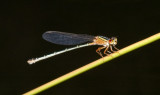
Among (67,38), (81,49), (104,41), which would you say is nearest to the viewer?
(104,41)

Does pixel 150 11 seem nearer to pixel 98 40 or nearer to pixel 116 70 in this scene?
pixel 116 70

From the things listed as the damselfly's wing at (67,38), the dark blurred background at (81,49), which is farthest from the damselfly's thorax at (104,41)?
the dark blurred background at (81,49)

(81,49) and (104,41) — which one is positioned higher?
(81,49)

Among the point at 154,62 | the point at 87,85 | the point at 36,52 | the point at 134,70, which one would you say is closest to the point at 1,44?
A: the point at 36,52

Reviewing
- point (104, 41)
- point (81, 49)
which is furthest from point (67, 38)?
point (81, 49)

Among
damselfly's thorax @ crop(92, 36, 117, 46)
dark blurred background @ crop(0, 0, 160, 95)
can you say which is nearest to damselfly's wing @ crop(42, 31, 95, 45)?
damselfly's thorax @ crop(92, 36, 117, 46)

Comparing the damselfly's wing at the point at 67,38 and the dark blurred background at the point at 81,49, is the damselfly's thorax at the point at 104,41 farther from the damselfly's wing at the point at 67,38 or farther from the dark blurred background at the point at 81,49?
the dark blurred background at the point at 81,49

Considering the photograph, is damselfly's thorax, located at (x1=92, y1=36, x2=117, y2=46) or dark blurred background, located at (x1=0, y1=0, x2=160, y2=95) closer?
damselfly's thorax, located at (x1=92, y1=36, x2=117, y2=46)

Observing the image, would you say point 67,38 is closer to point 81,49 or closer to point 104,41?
point 104,41

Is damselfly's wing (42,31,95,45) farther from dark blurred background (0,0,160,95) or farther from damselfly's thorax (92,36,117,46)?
dark blurred background (0,0,160,95)

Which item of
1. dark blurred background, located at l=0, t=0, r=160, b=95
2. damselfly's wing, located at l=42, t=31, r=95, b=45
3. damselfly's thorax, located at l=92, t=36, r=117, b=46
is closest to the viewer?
damselfly's thorax, located at l=92, t=36, r=117, b=46
